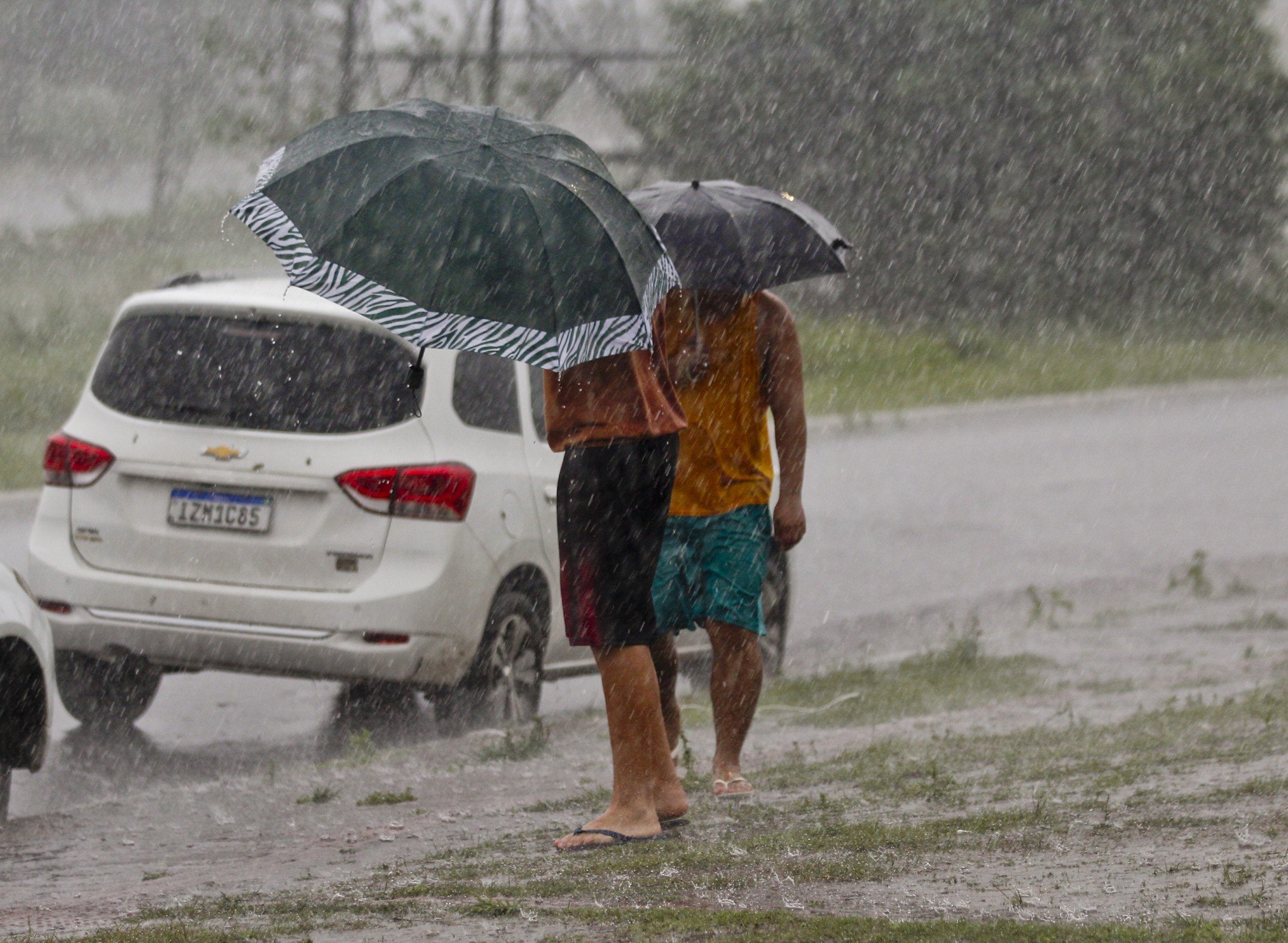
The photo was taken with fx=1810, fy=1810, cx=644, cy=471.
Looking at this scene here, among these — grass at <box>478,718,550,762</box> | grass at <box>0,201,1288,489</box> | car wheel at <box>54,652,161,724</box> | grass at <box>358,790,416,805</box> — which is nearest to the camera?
grass at <box>358,790,416,805</box>

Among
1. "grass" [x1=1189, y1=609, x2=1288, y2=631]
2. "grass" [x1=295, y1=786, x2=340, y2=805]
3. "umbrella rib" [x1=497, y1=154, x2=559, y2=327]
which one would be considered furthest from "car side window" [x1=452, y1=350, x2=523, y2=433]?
"grass" [x1=1189, y1=609, x2=1288, y2=631]

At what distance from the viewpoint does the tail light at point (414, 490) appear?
22.5 feet

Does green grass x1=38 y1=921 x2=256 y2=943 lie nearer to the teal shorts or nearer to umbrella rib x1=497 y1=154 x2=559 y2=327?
umbrella rib x1=497 y1=154 x2=559 y2=327

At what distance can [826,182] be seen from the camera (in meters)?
30.8

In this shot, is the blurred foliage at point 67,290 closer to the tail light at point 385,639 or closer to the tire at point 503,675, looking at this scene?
the tire at point 503,675

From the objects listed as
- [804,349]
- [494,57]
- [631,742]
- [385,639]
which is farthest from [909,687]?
[804,349]

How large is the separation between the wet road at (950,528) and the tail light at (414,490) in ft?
4.23

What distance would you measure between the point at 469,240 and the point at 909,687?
4554mm

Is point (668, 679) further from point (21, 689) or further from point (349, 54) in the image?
point (349, 54)

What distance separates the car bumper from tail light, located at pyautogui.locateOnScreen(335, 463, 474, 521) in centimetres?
5

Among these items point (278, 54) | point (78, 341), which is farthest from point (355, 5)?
point (78, 341)

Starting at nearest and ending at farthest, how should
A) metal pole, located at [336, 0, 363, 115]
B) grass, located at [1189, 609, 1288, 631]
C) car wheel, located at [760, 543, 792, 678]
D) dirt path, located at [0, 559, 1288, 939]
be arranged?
1. dirt path, located at [0, 559, 1288, 939]
2. car wheel, located at [760, 543, 792, 678]
3. grass, located at [1189, 609, 1288, 631]
4. metal pole, located at [336, 0, 363, 115]

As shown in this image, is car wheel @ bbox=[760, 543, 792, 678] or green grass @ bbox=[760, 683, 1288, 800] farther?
car wheel @ bbox=[760, 543, 792, 678]

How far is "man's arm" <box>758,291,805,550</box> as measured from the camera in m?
5.77
